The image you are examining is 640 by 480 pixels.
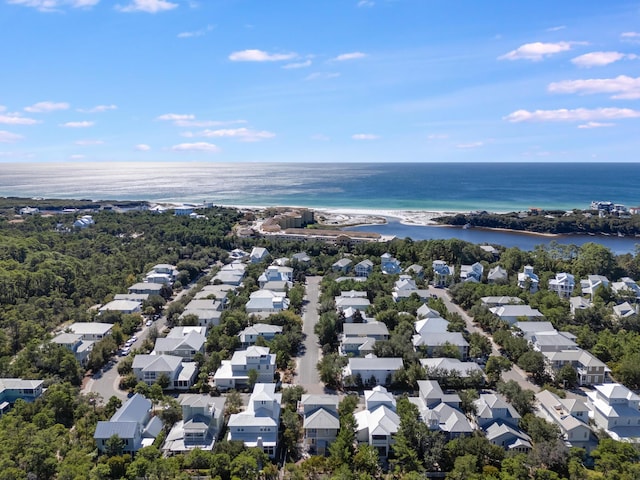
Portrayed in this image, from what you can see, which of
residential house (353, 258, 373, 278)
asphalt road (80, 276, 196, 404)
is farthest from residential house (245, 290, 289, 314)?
residential house (353, 258, 373, 278)

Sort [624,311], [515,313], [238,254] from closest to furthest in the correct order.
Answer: [515,313] < [624,311] < [238,254]

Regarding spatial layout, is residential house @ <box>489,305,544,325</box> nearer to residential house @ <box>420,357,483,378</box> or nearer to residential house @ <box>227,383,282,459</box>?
residential house @ <box>420,357,483,378</box>

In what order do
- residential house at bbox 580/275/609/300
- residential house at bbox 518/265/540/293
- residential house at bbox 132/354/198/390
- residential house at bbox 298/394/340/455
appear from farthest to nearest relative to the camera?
residential house at bbox 518/265/540/293 < residential house at bbox 580/275/609/300 < residential house at bbox 132/354/198/390 < residential house at bbox 298/394/340/455

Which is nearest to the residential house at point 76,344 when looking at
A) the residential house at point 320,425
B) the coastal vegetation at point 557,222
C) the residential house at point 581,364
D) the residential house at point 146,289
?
the residential house at point 146,289

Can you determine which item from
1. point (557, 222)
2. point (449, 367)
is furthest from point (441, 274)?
point (557, 222)

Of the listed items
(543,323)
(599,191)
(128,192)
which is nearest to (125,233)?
(543,323)

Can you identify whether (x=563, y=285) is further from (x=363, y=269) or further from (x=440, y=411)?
(x=440, y=411)
